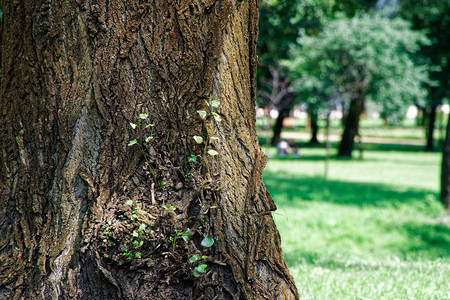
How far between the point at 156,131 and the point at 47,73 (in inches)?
25.3

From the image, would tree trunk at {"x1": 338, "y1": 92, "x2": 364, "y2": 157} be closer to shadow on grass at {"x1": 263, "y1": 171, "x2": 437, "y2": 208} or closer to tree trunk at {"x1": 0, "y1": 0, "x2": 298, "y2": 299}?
shadow on grass at {"x1": 263, "y1": 171, "x2": 437, "y2": 208}

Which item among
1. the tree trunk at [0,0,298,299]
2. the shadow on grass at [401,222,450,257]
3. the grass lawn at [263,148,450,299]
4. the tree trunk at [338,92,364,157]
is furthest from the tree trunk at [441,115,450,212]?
the tree trunk at [338,92,364,157]

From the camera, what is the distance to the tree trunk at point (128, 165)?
2479 mm

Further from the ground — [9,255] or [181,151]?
[181,151]

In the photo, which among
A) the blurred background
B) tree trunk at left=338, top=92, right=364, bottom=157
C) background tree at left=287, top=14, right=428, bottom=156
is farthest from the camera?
tree trunk at left=338, top=92, right=364, bottom=157

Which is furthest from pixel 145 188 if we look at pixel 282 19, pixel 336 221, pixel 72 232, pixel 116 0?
pixel 282 19

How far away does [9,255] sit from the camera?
2562 mm

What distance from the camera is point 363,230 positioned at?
9.15 metres

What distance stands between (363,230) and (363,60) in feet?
34.3

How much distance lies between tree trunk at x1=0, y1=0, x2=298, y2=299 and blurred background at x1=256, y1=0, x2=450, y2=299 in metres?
1.56

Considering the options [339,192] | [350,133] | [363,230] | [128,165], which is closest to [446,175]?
[363,230]

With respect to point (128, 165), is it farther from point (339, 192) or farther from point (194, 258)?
point (339, 192)

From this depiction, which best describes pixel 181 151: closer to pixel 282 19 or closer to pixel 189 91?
pixel 189 91

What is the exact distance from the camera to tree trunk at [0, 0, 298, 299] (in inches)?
97.6
